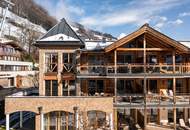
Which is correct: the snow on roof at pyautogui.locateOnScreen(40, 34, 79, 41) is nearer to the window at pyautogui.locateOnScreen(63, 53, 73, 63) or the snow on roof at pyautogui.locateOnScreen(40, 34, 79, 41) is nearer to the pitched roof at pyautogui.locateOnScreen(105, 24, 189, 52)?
the window at pyautogui.locateOnScreen(63, 53, 73, 63)

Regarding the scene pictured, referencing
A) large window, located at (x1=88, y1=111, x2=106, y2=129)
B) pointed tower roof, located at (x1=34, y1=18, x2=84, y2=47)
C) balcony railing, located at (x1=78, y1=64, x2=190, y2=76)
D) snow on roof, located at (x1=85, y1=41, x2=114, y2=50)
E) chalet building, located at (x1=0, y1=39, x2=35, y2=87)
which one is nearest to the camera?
large window, located at (x1=88, y1=111, x2=106, y2=129)

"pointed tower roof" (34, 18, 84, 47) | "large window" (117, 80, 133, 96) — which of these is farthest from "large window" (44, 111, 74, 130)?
"pointed tower roof" (34, 18, 84, 47)

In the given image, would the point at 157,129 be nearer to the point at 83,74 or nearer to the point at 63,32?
the point at 83,74

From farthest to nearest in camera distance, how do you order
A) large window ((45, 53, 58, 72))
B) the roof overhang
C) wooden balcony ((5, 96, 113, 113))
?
large window ((45, 53, 58, 72)), the roof overhang, wooden balcony ((5, 96, 113, 113))

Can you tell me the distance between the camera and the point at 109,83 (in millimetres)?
29250

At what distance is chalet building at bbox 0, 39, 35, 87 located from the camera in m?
53.2

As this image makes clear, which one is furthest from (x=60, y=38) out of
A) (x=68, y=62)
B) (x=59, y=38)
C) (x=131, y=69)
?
(x=131, y=69)

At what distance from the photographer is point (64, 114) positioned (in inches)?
1093

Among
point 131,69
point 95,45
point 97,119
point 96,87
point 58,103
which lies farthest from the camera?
point 95,45

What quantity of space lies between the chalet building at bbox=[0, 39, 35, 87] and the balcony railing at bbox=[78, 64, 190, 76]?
2546cm

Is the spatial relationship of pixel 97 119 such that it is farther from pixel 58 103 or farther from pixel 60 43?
pixel 60 43

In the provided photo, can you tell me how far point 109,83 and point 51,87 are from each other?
5474 mm

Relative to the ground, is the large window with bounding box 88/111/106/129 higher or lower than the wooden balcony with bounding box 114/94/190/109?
lower

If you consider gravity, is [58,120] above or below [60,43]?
below
